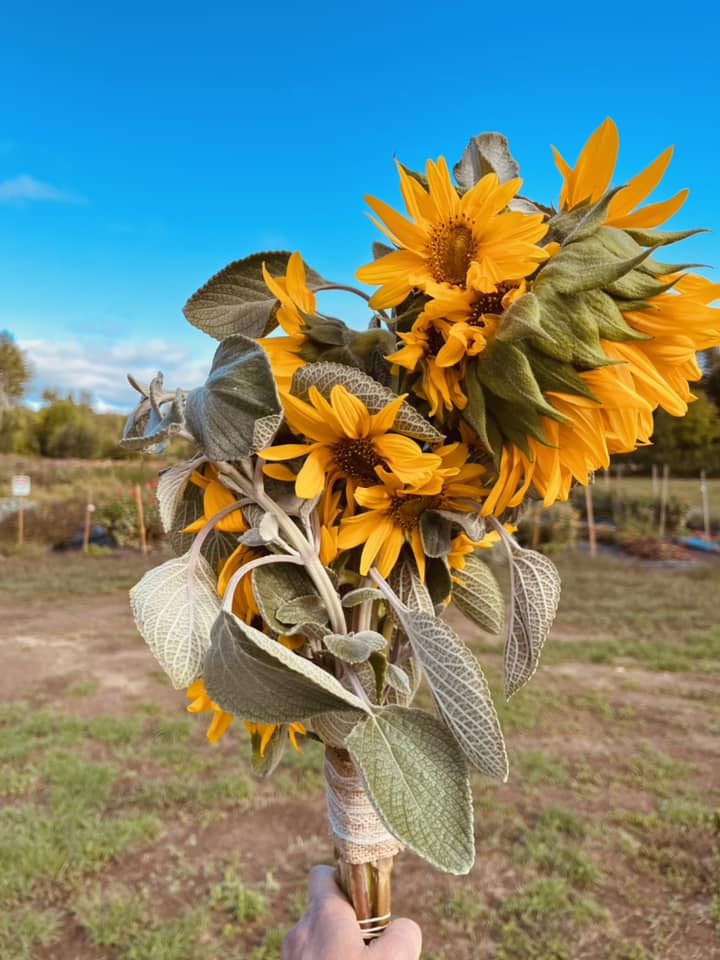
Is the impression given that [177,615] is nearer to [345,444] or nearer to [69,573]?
[345,444]

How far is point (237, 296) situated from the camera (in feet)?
1.67

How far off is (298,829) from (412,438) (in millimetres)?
1809

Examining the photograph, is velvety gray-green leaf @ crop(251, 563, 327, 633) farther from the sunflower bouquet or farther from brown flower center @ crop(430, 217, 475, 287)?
brown flower center @ crop(430, 217, 475, 287)

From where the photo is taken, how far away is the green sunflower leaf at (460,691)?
1.32 ft

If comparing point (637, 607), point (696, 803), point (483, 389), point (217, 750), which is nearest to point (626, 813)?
point (696, 803)

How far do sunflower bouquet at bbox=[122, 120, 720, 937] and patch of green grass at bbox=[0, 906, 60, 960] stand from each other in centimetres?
142

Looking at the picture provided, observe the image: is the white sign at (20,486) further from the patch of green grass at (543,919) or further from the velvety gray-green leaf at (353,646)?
the velvety gray-green leaf at (353,646)

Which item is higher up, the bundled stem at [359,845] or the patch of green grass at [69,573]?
the bundled stem at [359,845]

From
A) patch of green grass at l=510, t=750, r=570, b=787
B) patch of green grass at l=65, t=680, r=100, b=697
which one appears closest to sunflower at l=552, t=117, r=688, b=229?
patch of green grass at l=510, t=750, r=570, b=787

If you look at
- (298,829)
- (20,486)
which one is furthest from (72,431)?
(298,829)

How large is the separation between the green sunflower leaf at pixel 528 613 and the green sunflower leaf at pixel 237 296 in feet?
0.74

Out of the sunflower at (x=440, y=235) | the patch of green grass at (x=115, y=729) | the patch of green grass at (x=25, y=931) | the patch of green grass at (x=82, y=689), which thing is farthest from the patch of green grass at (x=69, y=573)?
the sunflower at (x=440, y=235)

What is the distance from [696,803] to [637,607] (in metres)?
2.44

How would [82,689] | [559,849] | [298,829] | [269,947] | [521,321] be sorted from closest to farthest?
[521,321], [269,947], [559,849], [298,829], [82,689]
